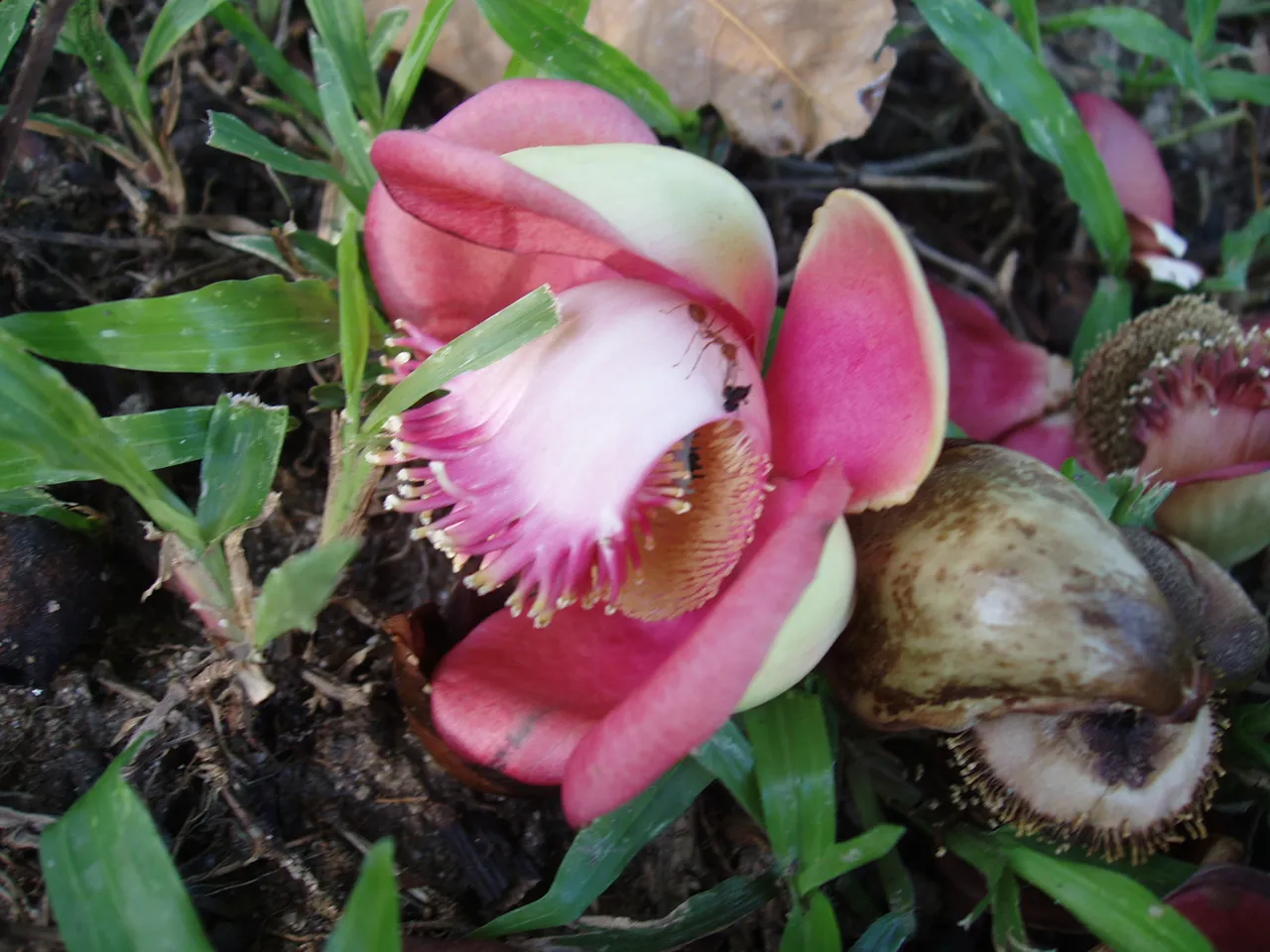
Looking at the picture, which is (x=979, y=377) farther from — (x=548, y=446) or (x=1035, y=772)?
(x=548, y=446)

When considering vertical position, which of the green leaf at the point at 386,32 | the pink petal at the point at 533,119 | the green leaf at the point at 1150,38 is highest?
the green leaf at the point at 386,32

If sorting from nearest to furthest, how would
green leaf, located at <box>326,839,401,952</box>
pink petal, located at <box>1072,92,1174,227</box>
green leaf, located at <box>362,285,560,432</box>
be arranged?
green leaf, located at <box>326,839,401,952</box> → green leaf, located at <box>362,285,560,432</box> → pink petal, located at <box>1072,92,1174,227</box>

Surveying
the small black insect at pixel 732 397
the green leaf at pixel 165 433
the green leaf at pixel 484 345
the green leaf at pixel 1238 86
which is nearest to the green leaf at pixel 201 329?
the green leaf at pixel 165 433

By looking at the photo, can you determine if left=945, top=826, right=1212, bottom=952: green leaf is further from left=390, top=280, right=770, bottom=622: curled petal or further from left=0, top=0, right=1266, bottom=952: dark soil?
left=390, top=280, right=770, bottom=622: curled petal

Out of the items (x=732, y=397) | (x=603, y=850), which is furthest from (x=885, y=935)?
(x=732, y=397)

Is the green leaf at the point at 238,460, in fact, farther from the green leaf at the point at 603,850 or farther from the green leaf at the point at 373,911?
the green leaf at the point at 603,850

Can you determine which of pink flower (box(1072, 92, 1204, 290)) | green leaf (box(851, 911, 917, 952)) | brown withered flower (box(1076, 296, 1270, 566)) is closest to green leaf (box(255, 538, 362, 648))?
green leaf (box(851, 911, 917, 952))
